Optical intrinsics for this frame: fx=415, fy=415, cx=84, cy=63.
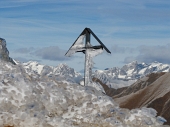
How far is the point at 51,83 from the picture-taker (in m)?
10.9

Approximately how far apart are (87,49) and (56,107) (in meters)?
2.62

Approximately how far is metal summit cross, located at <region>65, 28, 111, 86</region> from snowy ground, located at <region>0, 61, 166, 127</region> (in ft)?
3.54

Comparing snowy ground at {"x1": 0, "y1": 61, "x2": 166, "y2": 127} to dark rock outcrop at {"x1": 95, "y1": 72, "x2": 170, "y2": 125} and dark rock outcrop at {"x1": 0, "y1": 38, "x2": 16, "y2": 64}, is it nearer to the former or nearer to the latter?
dark rock outcrop at {"x1": 0, "y1": 38, "x2": 16, "y2": 64}

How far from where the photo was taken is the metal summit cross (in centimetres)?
1211

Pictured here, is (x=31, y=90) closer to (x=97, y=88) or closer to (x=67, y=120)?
(x=67, y=120)

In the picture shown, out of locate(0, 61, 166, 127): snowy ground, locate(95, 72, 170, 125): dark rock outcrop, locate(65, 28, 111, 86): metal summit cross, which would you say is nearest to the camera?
locate(0, 61, 166, 127): snowy ground

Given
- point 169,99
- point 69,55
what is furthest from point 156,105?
point 69,55

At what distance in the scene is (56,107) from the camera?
1030 cm

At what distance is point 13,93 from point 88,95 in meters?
2.03

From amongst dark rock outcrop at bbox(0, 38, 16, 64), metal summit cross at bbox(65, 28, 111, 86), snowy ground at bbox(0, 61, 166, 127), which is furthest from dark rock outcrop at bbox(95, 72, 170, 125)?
snowy ground at bbox(0, 61, 166, 127)

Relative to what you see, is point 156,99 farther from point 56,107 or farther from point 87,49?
point 56,107

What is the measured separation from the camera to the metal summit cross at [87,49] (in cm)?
1211

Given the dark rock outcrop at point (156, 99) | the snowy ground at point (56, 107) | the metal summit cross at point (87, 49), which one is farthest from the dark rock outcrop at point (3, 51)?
the dark rock outcrop at point (156, 99)

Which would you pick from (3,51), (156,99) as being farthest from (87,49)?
(156,99)
